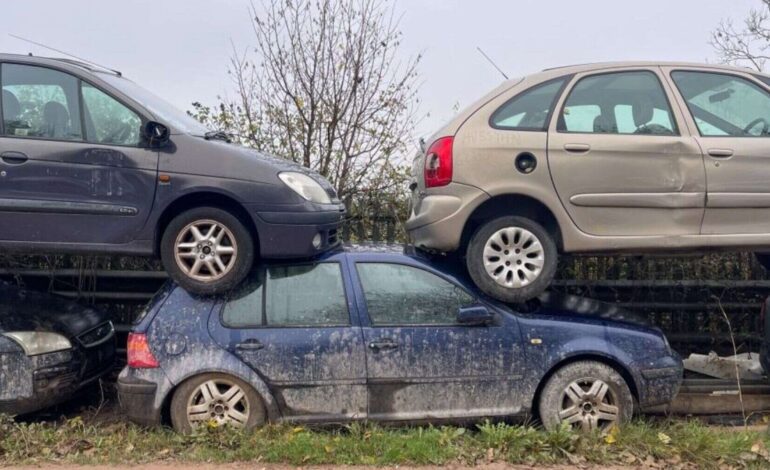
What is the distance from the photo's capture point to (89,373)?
5.57 m

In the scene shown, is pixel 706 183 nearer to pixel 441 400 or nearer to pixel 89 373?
pixel 441 400

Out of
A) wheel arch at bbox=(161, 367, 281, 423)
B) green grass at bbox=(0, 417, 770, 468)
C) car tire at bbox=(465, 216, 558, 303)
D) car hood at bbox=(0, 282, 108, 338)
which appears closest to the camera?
green grass at bbox=(0, 417, 770, 468)

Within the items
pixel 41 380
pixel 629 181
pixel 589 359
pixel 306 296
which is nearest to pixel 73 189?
pixel 41 380

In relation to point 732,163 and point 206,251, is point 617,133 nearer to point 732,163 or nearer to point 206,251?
point 732,163

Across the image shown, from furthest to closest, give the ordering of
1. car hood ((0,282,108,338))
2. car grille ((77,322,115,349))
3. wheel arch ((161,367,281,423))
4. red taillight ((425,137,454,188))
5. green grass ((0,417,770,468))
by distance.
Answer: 1. car grille ((77,322,115,349))
2. car hood ((0,282,108,338))
3. red taillight ((425,137,454,188))
4. wheel arch ((161,367,281,423))
5. green grass ((0,417,770,468))

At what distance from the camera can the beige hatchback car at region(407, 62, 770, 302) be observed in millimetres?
4969

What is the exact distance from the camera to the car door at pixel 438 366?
15.8ft

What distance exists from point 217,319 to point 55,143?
1.71m

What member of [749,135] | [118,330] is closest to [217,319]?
[118,330]

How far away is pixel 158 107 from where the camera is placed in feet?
17.6

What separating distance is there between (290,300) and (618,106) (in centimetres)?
283

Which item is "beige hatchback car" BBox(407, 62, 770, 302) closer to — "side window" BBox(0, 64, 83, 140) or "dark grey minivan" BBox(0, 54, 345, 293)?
"dark grey minivan" BBox(0, 54, 345, 293)

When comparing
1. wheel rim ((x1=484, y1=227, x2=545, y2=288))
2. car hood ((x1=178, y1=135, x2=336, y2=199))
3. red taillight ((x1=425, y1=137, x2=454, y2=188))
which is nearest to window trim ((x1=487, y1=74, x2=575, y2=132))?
red taillight ((x1=425, y1=137, x2=454, y2=188))

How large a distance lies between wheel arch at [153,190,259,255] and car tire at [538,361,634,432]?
2.35 meters
